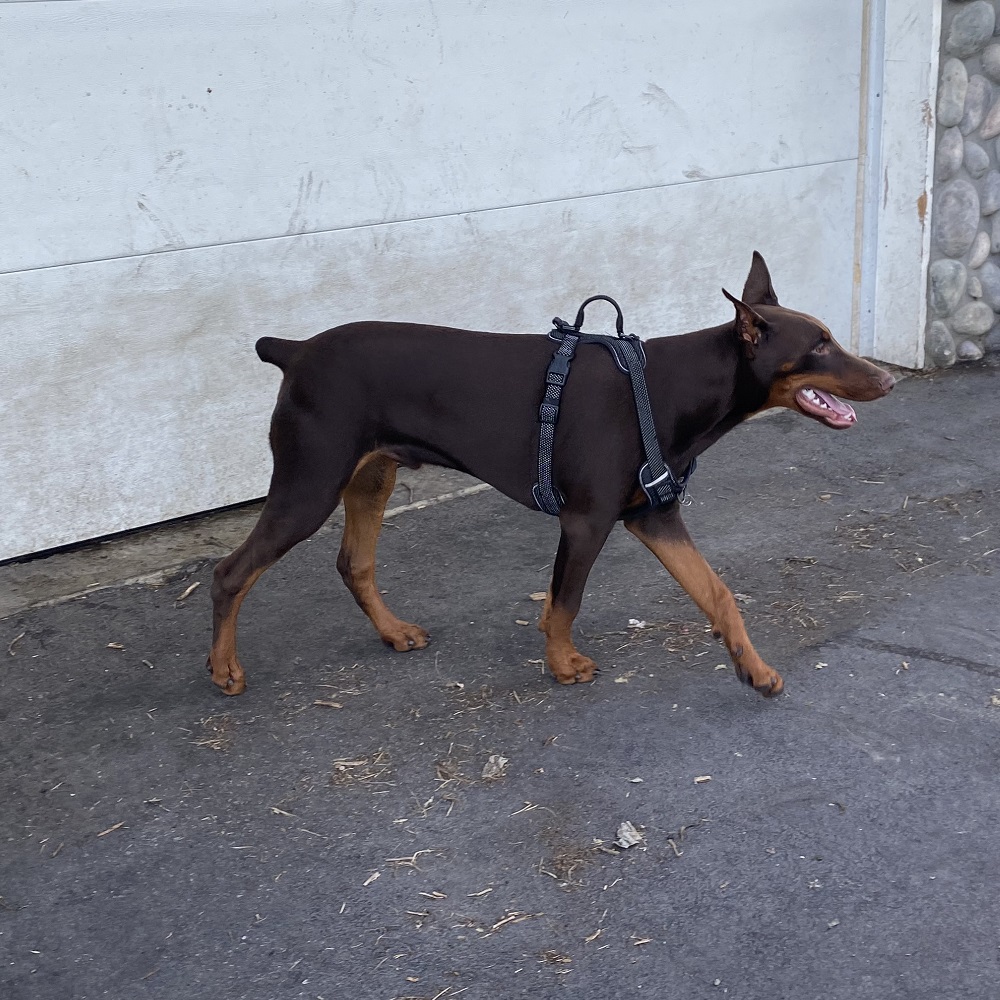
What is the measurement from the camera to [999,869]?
296cm

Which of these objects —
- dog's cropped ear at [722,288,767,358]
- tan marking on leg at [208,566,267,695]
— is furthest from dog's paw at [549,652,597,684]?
dog's cropped ear at [722,288,767,358]

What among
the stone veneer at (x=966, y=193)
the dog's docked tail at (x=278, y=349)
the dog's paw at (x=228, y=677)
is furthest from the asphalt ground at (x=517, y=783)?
the stone veneer at (x=966, y=193)

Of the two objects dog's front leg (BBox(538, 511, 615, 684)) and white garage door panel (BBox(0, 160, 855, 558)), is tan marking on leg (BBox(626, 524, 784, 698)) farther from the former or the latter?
white garage door panel (BBox(0, 160, 855, 558))

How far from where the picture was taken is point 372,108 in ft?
17.7

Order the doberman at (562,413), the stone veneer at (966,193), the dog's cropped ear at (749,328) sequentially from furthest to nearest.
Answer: the stone veneer at (966,193) < the doberman at (562,413) < the dog's cropped ear at (749,328)

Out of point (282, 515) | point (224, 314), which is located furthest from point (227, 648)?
point (224, 314)

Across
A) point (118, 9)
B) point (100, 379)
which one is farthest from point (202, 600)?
point (118, 9)

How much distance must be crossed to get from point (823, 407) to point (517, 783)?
4.79ft

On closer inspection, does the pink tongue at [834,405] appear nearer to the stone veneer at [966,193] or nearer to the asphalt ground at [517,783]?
the asphalt ground at [517,783]

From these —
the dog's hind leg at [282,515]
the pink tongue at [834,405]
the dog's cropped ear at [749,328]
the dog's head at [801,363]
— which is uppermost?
the dog's cropped ear at [749,328]

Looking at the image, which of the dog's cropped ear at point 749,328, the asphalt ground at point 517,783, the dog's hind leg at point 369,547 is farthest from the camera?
the dog's hind leg at point 369,547

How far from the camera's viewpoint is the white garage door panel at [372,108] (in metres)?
4.75

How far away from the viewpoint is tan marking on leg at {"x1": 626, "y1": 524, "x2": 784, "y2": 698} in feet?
12.3

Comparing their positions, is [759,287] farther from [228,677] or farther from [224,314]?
[224,314]
